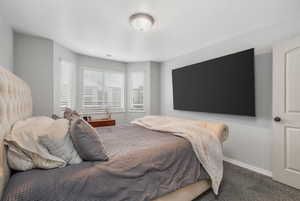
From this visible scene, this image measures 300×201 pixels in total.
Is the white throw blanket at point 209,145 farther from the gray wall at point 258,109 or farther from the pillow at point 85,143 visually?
the pillow at point 85,143

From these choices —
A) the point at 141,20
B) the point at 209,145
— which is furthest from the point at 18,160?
the point at 141,20

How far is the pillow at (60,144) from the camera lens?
1054 millimetres

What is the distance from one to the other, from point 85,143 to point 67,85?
113 inches

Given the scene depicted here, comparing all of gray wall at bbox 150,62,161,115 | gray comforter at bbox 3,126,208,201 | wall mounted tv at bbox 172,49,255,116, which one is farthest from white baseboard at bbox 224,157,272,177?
gray wall at bbox 150,62,161,115

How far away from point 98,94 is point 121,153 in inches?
124

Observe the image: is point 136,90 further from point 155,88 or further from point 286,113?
point 286,113

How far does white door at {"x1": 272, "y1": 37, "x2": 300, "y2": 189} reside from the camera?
1888mm

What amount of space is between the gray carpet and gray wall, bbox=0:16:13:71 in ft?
10.9

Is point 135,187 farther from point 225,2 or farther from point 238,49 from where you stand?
point 238,49

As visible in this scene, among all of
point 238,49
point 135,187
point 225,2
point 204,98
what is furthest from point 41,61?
point 238,49

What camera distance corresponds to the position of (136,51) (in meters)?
3.46

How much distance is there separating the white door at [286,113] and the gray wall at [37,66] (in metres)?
3.95

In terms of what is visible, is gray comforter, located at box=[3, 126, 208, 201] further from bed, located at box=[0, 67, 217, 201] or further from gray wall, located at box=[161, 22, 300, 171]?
gray wall, located at box=[161, 22, 300, 171]

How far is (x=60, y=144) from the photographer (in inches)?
42.6
